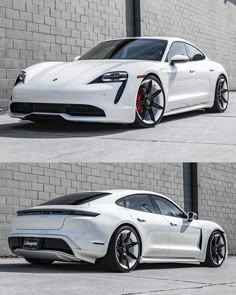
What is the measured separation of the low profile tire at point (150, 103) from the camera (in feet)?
35.3

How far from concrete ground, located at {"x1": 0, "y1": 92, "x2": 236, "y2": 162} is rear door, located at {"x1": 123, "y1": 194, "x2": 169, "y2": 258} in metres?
0.56

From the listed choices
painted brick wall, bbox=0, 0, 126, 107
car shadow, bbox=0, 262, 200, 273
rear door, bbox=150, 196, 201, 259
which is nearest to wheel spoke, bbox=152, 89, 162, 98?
rear door, bbox=150, 196, 201, 259

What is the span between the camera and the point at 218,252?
10.8m

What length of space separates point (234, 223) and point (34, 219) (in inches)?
472

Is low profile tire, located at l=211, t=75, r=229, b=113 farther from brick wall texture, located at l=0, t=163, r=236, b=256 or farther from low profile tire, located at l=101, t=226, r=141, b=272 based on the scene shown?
low profile tire, located at l=101, t=226, r=141, b=272

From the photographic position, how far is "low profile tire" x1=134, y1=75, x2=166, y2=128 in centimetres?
1077

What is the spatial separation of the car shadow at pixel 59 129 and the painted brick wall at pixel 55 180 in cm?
75

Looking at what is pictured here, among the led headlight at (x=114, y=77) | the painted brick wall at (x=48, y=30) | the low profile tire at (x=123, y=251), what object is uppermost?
the painted brick wall at (x=48, y=30)

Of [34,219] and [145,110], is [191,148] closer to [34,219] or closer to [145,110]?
[145,110]

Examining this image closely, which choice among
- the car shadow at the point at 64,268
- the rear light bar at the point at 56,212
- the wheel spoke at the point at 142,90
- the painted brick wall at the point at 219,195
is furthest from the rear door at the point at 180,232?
the painted brick wall at the point at 219,195

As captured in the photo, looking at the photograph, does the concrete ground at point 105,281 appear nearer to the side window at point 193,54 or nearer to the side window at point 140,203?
the side window at point 140,203

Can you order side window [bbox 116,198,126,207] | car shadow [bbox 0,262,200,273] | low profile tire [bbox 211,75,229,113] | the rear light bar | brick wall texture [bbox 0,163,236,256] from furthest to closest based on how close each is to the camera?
low profile tire [bbox 211,75,229,113] → brick wall texture [bbox 0,163,236,256] → side window [bbox 116,198,126,207] → car shadow [bbox 0,262,200,273] → the rear light bar

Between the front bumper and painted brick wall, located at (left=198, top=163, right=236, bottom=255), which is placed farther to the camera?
painted brick wall, located at (left=198, top=163, right=236, bottom=255)

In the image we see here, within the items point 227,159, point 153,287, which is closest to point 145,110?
point 227,159
